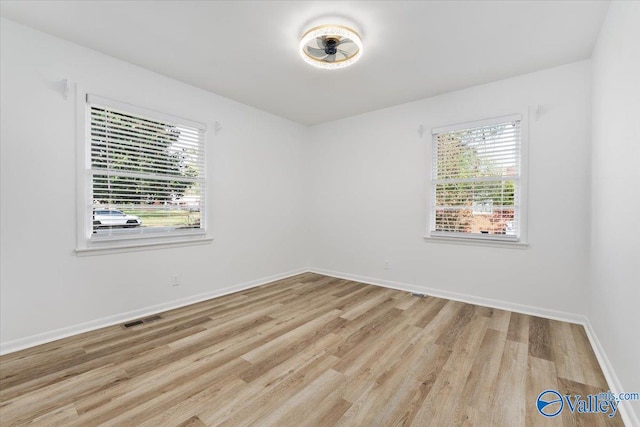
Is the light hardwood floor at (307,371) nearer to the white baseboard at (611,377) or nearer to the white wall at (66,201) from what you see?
the white baseboard at (611,377)

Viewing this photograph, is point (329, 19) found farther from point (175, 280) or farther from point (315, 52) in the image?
point (175, 280)

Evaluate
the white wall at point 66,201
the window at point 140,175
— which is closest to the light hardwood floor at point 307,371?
the white wall at point 66,201

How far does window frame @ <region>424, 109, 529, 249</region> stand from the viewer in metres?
3.21

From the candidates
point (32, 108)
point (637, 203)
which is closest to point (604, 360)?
point (637, 203)

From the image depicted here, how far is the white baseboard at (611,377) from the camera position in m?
1.54

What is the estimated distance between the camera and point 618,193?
1905 millimetres

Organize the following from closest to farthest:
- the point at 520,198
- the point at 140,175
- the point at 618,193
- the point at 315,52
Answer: the point at 618,193
the point at 315,52
the point at 140,175
the point at 520,198

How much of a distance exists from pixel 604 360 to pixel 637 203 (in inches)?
52.4

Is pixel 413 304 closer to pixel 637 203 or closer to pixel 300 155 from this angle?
pixel 637 203

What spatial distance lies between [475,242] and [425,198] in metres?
0.83

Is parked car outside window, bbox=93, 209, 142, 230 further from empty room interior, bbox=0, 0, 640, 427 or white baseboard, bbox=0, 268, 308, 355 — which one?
white baseboard, bbox=0, 268, 308, 355

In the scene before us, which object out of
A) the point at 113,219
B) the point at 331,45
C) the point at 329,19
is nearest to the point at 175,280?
the point at 113,219

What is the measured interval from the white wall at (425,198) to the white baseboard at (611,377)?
514 millimetres

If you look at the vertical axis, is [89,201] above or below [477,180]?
below
